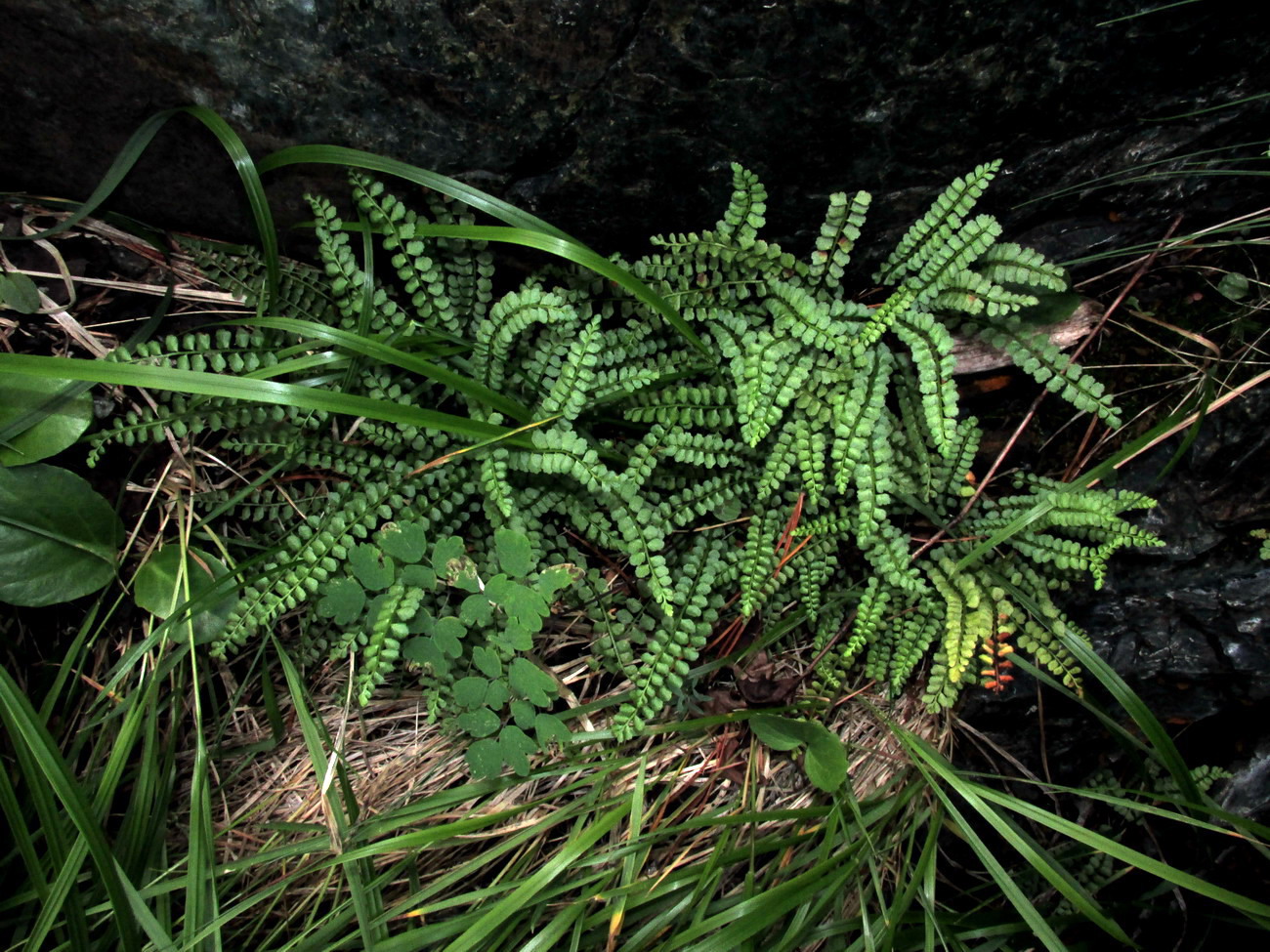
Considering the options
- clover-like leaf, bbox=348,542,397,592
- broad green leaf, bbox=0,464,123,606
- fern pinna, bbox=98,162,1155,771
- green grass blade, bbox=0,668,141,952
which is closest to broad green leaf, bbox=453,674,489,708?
fern pinna, bbox=98,162,1155,771

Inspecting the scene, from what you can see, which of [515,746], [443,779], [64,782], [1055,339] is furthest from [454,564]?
[1055,339]

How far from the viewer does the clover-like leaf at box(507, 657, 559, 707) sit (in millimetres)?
2468

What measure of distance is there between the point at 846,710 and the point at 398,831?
1574mm

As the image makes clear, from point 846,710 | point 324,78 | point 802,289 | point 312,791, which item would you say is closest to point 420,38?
point 324,78

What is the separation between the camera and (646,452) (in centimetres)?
251

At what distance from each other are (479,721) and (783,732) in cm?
99

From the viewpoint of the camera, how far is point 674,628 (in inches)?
100

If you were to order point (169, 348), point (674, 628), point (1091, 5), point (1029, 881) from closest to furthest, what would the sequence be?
point (1091, 5)
point (169, 348)
point (674, 628)
point (1029, 881)

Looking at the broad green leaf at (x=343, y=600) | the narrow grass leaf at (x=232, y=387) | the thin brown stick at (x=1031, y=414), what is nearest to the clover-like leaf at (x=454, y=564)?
the broad green leaf at (x=343, y=600)

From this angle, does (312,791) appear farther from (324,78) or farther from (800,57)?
(800,57)

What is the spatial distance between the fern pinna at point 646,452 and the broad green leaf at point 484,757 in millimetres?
11

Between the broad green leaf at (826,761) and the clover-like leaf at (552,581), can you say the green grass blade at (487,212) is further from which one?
the broad green leaf at (826,761)

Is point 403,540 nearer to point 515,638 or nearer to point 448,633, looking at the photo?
point 448,633

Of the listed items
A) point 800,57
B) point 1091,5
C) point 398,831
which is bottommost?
point 398,831
